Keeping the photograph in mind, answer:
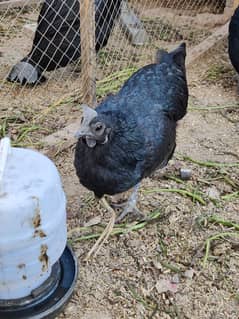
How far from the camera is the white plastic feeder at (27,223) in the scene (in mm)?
2131

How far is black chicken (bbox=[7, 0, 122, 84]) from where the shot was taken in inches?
166

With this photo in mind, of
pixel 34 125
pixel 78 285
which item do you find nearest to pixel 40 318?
pixel 78 285

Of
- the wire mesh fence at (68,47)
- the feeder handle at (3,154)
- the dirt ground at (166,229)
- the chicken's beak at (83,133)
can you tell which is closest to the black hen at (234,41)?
the dirt ground at (166,229)

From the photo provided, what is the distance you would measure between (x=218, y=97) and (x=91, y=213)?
1.90m

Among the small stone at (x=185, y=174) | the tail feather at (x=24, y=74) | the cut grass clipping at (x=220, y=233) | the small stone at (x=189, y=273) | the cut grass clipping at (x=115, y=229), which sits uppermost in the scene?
the cut grass clipping at (x=220, y=233)

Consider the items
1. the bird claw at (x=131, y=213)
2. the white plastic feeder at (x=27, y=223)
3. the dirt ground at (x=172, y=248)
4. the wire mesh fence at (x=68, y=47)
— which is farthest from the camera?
the wire mesh fence at (x=68, y=47)

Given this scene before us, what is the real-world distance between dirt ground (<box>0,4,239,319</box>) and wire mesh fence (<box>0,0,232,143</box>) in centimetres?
3

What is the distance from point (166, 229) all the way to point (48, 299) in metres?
0.91

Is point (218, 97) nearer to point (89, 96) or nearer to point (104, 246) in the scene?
point (89, 96)

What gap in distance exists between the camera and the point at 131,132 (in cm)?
283

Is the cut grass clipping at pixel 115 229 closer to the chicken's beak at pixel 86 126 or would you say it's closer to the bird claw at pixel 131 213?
the bird claw at pixel 131 213

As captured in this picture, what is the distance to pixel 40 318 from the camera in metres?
2.37

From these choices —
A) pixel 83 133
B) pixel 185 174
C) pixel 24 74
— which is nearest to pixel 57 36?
pixel 24 74

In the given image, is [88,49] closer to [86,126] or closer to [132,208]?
[132,208]
